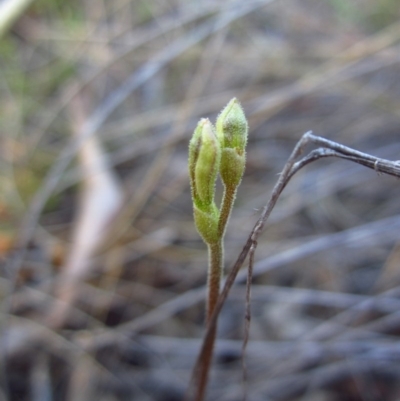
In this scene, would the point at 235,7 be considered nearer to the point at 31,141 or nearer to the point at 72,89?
the point at 72,89

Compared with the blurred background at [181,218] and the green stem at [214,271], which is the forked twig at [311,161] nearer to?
the green stem at [214,271]

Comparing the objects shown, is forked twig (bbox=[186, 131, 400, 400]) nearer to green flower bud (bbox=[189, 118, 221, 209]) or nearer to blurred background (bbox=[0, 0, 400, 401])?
green flower bud (bbox=[189, 118, 221, 209])

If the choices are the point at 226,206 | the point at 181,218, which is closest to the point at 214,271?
the point at 226,206

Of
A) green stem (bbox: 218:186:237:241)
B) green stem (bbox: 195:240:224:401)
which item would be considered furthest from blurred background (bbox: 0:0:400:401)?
green stem (bbox: 218:186:237:241)

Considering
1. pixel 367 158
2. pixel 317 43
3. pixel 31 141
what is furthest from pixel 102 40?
pixel 367 158

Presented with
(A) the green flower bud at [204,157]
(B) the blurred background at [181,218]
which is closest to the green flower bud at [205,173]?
(A) the green flower bud at [204,157]
